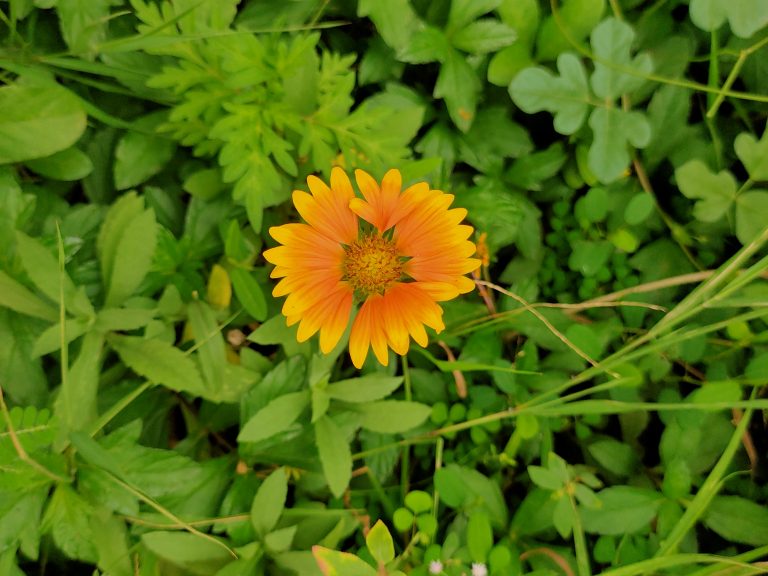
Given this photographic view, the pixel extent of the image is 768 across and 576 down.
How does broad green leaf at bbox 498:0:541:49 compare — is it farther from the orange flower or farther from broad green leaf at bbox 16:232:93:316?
broad green leaf at bbox 16:232:93:316

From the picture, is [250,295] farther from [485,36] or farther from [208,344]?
[485,36]

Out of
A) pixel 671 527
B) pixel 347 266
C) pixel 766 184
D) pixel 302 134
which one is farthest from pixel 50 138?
pixel 766 184

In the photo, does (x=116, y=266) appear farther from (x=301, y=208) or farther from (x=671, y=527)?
(x=671, y=527)

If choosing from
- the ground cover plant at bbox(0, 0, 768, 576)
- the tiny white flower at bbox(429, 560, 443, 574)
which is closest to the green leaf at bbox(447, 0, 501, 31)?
the ground cover plant at bbox(0, 0, 768, 576)

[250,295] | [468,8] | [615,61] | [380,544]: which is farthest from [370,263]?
[615,61]

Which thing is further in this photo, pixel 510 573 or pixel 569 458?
pixel 569 458

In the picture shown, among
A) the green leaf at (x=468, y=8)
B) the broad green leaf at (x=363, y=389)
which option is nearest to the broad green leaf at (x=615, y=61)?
the green leaf at (x=468, y=8)

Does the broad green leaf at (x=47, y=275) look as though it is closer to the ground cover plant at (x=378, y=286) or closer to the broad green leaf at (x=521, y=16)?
the ground cover plant at (x=378, y=286)
